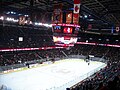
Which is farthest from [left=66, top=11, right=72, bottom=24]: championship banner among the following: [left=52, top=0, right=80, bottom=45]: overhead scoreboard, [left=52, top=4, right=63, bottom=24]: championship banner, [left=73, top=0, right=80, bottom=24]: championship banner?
[left=52, top=4, right=63, bottom=24]: championship banner

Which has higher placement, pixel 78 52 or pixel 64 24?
pixel 64 24

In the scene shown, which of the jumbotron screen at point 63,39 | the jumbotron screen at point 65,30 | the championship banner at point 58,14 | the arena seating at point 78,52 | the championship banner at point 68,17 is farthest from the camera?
the arena seating at point 78,52

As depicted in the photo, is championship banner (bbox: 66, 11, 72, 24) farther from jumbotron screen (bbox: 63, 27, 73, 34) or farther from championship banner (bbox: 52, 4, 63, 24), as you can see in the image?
jumbotron screen (bbox: 63, 27, 73, 34)

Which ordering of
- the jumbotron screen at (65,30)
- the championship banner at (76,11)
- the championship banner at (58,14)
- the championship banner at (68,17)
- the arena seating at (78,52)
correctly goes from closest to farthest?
the championship banner at (76,11), the championship banner at (58,14), the championship banner at (68,17), the jumbotron screen at (65,30), the arena seating at (78,52)

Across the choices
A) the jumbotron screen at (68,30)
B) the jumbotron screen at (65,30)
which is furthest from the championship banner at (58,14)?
the jumbotron screen at (68,30)

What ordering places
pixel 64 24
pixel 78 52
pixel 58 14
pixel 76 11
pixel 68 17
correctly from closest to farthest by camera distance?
pixel 76 11
pixel 58 14
pixel 68 17
pixel 64 24
pixel 78 52

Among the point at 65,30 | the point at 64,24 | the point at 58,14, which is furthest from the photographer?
the point at 65,30

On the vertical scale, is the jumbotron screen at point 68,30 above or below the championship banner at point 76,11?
below

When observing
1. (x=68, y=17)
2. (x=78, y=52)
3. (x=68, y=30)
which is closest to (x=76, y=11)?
(x=68, y=17)

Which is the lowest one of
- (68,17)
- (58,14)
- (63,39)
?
(63,39)

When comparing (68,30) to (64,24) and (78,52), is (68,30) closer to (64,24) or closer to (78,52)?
(64,24)

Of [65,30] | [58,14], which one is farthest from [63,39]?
[58,14]

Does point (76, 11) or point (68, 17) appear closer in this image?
point (76, 11)

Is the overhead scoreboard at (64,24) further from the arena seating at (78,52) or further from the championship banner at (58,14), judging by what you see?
the arena seating at (78,52)
